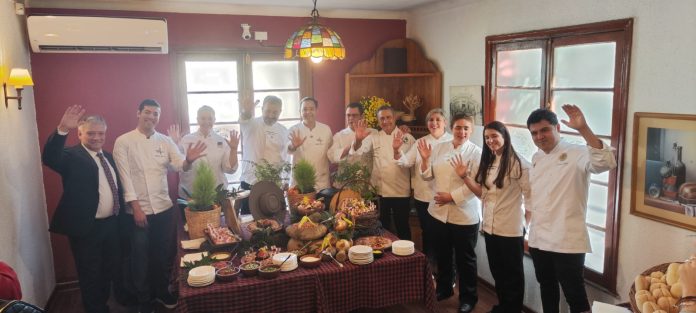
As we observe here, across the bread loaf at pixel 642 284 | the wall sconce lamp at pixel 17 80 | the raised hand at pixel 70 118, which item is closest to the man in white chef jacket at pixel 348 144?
the raised hand at pixel 70 118

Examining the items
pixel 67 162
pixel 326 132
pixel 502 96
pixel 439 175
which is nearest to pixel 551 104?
pixel 502 96

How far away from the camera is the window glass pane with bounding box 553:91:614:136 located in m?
3.22

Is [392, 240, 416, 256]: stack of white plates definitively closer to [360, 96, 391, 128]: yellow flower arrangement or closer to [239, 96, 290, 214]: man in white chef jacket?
[239, 96, 290, 214]: man in white chef jacket

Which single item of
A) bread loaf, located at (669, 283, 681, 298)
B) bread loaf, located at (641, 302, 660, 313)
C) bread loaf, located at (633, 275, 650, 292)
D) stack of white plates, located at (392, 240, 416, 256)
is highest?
bread loaf, located at (669, 283, 681, 298)

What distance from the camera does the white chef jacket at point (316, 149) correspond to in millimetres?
4719

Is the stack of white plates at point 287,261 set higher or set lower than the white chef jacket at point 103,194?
lower

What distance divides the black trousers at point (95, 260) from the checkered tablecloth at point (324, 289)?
0.98 metres

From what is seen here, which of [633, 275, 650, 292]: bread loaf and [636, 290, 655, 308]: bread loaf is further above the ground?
[633, 275, 650, 292]: bread loaf

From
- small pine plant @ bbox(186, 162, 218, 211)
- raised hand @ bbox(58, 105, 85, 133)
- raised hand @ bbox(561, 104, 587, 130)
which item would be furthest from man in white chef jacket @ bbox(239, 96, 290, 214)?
raised hand @ bbox(561, 104, 587, 130)

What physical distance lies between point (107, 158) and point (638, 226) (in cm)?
387

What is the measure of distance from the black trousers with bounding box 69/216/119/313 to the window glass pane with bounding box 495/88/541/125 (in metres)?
3.42

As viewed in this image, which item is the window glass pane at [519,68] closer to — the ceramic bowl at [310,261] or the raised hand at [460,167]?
the raised hand at [460,167]

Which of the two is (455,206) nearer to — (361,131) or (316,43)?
(361,131)

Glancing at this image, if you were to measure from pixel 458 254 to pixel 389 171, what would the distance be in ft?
3.26
